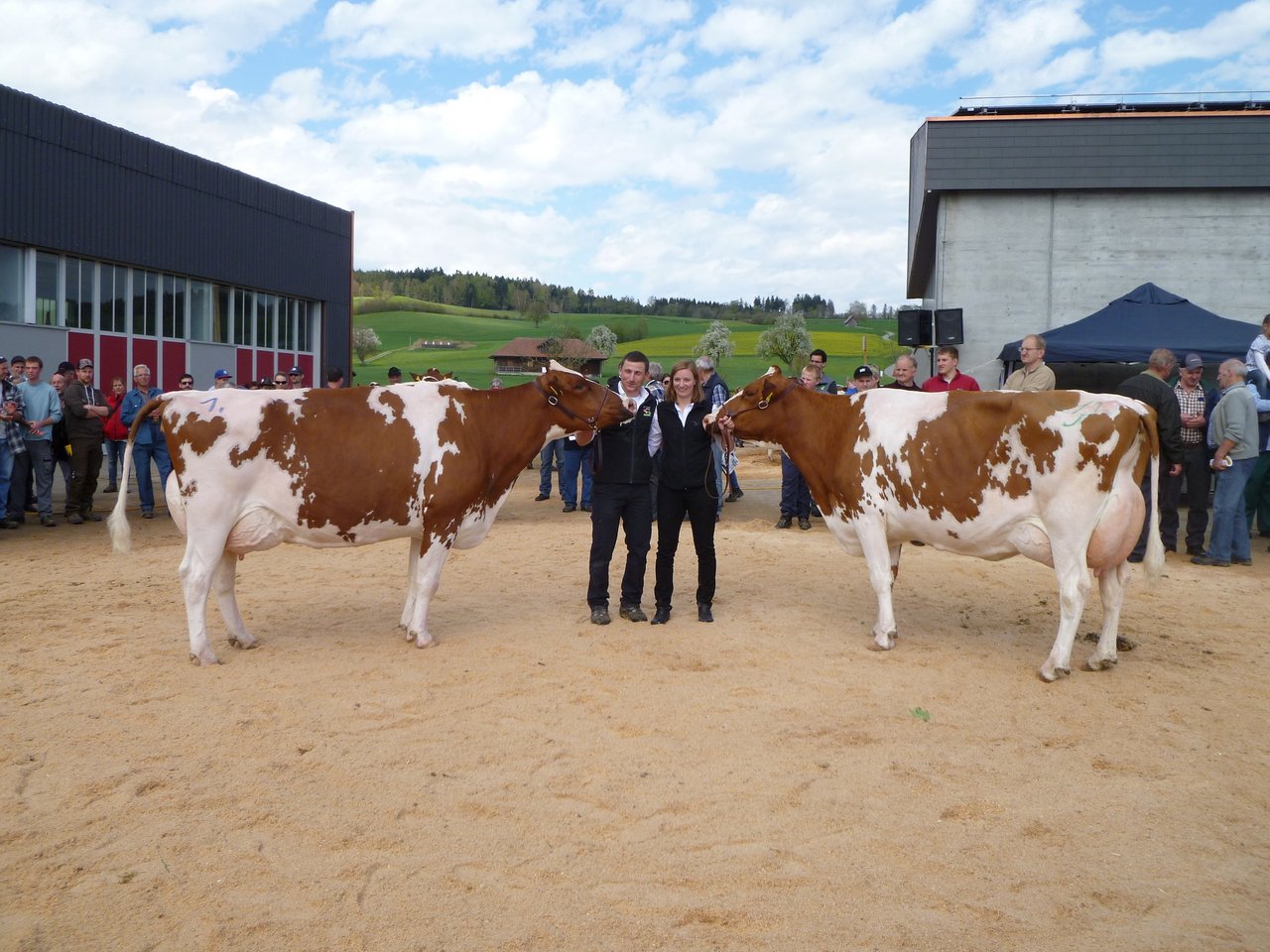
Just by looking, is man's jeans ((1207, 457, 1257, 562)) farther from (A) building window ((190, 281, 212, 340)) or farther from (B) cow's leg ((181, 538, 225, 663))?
(A) building window ((190, 281, 212, 340))

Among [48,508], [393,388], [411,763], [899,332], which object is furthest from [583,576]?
[899,332]

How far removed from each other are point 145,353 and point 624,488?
18.4 meters

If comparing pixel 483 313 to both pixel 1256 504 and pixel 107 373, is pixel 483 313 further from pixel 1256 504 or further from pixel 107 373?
pixel 1256 504

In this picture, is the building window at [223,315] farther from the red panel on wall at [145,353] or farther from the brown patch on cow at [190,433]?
the brown patch on cow at [190,433]

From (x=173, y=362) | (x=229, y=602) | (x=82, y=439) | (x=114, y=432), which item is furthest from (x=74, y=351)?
(x=229, y=602)

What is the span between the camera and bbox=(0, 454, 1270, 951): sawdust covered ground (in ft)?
10.8

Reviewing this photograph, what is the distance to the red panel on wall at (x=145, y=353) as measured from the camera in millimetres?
21266

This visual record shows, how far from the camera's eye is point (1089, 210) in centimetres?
1831

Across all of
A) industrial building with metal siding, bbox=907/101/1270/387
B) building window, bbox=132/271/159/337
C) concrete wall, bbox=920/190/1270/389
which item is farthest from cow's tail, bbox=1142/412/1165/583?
building window, bbox=132/271/159/337

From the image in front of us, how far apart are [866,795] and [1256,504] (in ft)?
30.4

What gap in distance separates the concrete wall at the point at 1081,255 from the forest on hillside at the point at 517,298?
257 feet

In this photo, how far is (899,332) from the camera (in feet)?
53.0

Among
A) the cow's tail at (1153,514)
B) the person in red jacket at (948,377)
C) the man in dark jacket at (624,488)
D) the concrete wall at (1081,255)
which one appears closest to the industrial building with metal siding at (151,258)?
the man in dark jacket at (624,488)

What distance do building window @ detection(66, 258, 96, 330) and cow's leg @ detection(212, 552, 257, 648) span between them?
15.9 m
